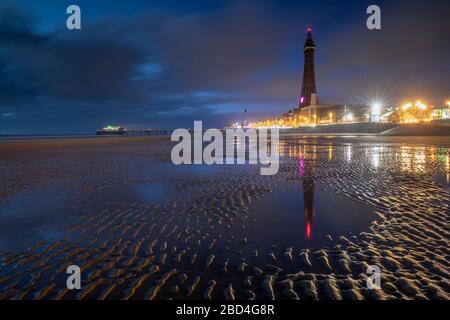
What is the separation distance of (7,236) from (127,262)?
11.4ft

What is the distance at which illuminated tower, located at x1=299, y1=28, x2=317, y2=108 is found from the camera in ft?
516

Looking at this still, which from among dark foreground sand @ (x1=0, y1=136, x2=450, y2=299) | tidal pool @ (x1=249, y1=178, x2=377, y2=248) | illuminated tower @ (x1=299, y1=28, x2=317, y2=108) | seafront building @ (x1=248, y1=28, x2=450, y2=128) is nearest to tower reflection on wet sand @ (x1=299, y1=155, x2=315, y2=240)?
tidal pool @ (x1=249, y1=178, x2=377, y2=248)

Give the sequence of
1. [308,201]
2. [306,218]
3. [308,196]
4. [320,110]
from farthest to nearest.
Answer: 1. [320,110]
2. [308,196]
3. [308,201]
4. [306,218]

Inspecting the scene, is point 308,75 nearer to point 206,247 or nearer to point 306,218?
point 306,218

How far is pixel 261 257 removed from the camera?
479 cm

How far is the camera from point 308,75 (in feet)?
520

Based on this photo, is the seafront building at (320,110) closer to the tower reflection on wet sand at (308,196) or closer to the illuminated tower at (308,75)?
the illuminated tower at (308,75)

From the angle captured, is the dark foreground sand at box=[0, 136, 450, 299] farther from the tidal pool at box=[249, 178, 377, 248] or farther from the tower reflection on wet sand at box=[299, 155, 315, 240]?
the tower reflection on wet sand at box=[299, 155, 315, 240]

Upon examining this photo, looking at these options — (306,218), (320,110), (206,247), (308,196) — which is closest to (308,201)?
(308,196)

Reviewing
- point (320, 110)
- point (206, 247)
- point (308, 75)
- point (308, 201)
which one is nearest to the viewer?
point (206, 247)

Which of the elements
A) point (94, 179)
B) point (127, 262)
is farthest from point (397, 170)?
point (94, 179)

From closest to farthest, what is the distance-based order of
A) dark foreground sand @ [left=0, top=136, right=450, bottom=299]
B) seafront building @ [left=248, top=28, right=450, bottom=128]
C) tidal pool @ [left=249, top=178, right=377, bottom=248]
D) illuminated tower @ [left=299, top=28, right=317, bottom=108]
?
dark foreground sand @ [left=0, top=136, right=450, bottom=299] < tidal pool @ [left=249, top=178, right=377, bottom=248] < seafront building @ [left=248, top=28, right=450, bottom=128] < illuminated tower @ [left=299, top=28, right=317, bottom=108]

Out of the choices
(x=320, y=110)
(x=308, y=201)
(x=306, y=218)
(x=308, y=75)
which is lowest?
(x=306, y=218)
